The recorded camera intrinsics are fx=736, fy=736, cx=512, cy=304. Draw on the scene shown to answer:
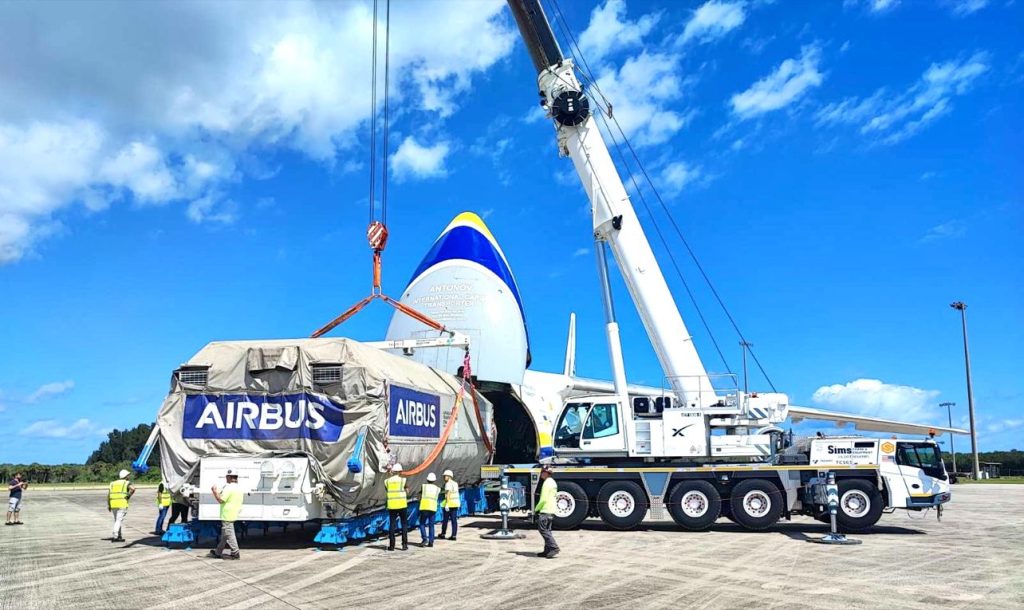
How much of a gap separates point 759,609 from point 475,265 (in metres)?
19.0

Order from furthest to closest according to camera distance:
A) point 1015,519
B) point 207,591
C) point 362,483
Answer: point 1015,519
point 362,483
point 207,591

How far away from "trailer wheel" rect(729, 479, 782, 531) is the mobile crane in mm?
22

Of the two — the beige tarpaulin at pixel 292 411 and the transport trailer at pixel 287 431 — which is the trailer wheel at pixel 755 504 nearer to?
the transport trailer at pixel 287 431

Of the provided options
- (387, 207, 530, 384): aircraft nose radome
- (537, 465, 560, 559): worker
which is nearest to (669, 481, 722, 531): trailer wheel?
(537, 465, 560, 559): worker

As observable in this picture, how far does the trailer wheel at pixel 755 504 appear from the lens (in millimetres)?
16016

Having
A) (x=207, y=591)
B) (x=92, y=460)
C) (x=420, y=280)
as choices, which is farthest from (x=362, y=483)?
(x=92, y=460)

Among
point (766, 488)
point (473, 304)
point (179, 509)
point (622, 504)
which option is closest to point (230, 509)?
point (179, 509)

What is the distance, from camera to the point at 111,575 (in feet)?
34.4

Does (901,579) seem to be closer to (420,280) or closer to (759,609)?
(759,609)

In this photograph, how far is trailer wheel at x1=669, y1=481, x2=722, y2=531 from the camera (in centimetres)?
1609

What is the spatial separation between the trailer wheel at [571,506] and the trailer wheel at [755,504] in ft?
10.6

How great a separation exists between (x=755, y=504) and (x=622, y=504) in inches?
114

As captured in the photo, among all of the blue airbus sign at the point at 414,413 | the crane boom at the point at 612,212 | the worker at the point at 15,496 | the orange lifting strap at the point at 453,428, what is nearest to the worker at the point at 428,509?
the orange lifting strap at the point at 453,428

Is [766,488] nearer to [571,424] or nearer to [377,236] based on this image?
[571,424]
